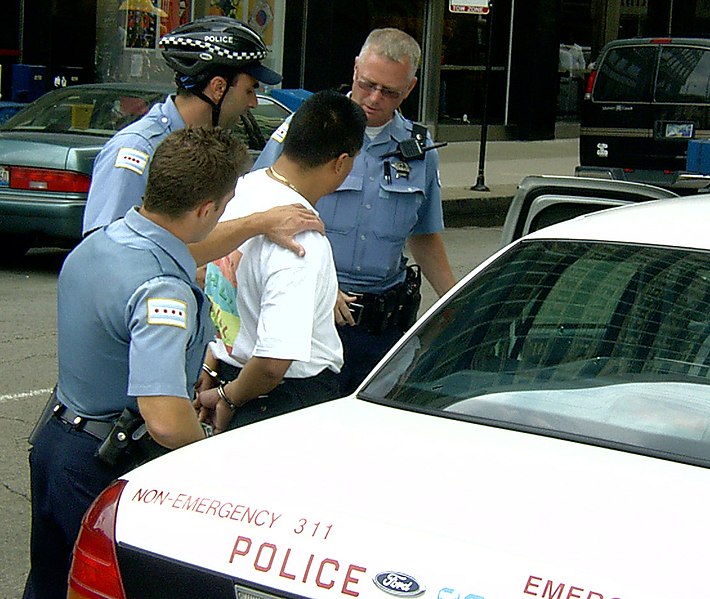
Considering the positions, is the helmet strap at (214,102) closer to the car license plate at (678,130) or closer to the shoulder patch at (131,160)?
the shoulder patch at (131,160)

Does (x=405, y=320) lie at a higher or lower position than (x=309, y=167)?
lower

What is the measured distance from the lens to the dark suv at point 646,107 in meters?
14.7

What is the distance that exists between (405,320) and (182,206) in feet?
5.18

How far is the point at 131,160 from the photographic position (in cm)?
375

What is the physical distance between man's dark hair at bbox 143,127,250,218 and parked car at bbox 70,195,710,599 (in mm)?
540

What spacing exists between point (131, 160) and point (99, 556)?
57.9 inches

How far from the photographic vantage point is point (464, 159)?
19.4m

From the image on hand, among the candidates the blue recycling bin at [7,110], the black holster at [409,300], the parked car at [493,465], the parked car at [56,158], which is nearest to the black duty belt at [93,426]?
the parked car at [493,465]

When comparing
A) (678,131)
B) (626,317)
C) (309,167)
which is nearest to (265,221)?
(309,167)

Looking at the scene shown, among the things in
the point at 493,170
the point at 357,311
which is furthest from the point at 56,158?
the point at 493,170

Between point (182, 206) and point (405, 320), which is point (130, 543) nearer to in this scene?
point (182, 206)

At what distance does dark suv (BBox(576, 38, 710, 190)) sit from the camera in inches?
579

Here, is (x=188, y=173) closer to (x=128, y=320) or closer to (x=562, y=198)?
(x=128, y=320)

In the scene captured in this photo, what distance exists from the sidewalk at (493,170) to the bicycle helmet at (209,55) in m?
10.4
